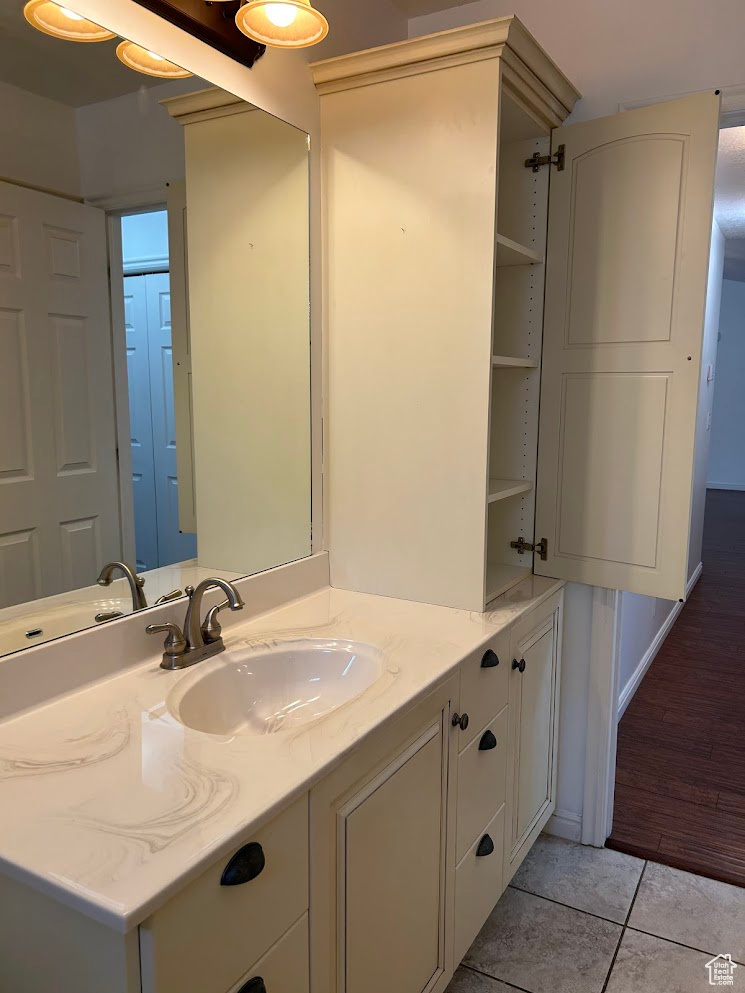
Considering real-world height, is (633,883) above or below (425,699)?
below

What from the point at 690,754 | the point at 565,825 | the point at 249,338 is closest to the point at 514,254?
the point at 249,338

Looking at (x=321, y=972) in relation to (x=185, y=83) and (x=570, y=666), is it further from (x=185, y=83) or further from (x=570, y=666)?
(x=185, y=83)

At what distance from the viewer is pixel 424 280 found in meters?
1.79

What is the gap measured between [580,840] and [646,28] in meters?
2.38

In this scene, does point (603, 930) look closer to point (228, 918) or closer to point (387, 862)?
point (387, 862)

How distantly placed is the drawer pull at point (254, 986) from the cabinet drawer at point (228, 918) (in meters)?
0.02

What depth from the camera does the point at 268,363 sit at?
1.86 m

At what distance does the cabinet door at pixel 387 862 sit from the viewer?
115 centimetres

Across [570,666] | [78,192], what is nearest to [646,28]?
[78,192]

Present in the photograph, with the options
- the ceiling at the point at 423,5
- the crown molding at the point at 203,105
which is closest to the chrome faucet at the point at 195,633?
the crown molding at the point at 203,105

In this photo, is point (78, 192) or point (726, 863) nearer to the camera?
point (78, 192)

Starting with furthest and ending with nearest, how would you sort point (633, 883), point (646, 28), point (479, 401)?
1. point (633, 883)
2. point (646, 28)
3. point (479, 401)

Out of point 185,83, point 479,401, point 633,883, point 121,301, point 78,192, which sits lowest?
point 633,883

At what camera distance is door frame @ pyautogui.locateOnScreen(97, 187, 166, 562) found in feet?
4.57
